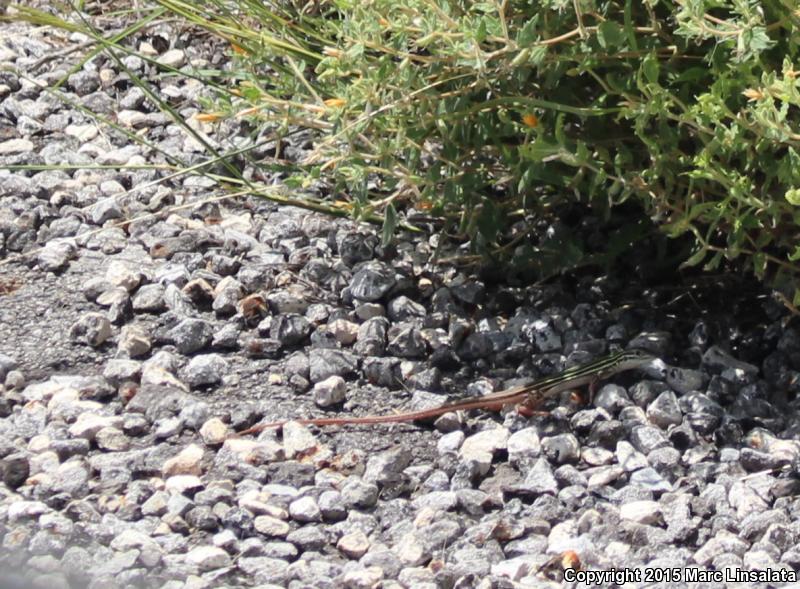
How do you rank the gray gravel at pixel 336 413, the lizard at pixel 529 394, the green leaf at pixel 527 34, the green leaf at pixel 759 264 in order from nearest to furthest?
the gray gravel at pixel 336 413 → the green leaf at pixel 527 34 → the green leaf at pixel 759 264 → the lizard at pixel 529 394

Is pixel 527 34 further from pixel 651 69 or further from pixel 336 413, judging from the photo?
pixel 336 413

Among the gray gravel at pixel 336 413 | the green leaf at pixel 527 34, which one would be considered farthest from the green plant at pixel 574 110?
the gray gravel at pixel 336 413

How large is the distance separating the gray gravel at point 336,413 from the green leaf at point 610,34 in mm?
678

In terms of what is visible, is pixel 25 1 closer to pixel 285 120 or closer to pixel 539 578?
pixel 285 120

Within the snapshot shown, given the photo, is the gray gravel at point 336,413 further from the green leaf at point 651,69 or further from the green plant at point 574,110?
the green leaf at point 651,69

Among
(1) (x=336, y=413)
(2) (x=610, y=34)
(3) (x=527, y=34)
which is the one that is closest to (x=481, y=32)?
(3) (x=527, y=34)

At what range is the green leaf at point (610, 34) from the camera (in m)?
2.11

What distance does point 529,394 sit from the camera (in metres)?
2.43

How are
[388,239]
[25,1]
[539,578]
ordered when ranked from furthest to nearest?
[25,1] < [388,239] < [539,578]

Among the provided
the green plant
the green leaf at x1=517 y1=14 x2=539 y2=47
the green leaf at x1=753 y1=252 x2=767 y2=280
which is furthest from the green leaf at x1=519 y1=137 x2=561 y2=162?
the green leaf at x1=753 y1=252 x2=767 y2=280

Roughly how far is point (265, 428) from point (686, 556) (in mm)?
826

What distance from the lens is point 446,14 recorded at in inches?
85.1

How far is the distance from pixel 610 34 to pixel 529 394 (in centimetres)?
71

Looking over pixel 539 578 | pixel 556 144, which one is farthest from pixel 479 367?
pixel 539 578
